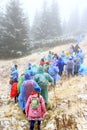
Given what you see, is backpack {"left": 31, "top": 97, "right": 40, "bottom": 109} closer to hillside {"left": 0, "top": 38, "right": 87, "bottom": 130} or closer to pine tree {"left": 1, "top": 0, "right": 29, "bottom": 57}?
hillside {"left": 0, "top": 38, "right": 87, "bottom": 130}

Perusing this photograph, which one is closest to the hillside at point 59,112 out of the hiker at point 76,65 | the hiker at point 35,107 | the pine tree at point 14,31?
the hiker at point 35,107

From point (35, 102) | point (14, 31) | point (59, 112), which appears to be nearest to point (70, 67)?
point (59, 112)

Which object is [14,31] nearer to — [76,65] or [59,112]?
[76,65]

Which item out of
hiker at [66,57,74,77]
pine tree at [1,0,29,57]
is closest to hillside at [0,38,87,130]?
hiker at [66,57,74,77]

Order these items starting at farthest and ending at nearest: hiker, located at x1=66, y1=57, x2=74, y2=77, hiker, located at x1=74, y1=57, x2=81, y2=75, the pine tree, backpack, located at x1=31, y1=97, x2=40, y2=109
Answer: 1. the pine tree
2. hiker, located at x1=74, y1=57, x2=81, y2=75
3. hiker, located at x1=66, y1=57, x2=74, y2=77
4. backpack, located at x1=31, y1=97, x2=40, y2=109

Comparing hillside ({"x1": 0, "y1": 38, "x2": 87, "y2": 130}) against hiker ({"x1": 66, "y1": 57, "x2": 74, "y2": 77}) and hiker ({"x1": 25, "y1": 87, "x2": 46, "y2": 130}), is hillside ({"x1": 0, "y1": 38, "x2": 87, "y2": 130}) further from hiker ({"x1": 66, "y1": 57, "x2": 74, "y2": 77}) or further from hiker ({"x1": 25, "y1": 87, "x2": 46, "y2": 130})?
hiker ({"x1": 66, "y1": 57, "x2": 74, "y2": 77})

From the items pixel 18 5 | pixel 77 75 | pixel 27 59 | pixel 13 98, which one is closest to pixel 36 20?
pixel 18 5

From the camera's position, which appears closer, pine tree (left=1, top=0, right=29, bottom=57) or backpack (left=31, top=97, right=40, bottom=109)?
backpack (left=31, top=97, right=40, bottom=109)

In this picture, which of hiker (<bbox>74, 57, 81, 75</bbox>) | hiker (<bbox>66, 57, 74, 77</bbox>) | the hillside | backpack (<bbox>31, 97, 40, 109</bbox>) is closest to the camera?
backpack (<bbox>31, 97, 40, 109</bbox>)

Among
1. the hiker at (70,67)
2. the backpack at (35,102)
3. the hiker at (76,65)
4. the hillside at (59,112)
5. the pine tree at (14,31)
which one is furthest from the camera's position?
the pine tree at (14,31)

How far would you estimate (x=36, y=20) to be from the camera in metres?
70.9

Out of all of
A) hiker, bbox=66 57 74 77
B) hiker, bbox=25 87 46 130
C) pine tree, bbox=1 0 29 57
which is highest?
pine tree, bbox=1 0 29 57

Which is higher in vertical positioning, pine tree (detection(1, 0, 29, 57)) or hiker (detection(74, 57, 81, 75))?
pine tree (detection(1, 0, 29, 57))

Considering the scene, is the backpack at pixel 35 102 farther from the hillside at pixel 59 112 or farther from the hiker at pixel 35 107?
the hillside at pixel 59 112
